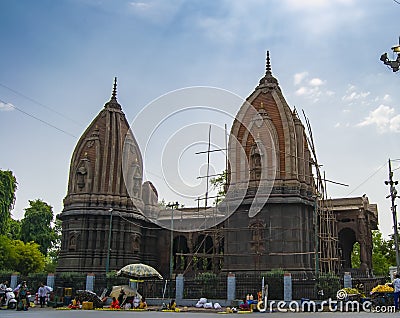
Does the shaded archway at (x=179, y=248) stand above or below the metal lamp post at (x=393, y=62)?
below

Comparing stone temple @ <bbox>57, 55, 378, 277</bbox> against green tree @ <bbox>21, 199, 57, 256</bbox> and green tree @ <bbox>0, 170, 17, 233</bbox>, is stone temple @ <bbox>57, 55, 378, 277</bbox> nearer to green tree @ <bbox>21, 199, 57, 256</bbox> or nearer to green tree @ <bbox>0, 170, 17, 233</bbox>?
green tree @ <bbox>0, 170, 17, 233</bbox>

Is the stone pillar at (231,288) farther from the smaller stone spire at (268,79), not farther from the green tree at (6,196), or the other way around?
the green tree at (6,196)

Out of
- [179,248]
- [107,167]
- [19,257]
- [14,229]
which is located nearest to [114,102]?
[107,167]

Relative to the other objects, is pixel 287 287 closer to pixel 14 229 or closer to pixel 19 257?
pixel 19 257

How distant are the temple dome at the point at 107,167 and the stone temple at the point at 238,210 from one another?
73 millimetres

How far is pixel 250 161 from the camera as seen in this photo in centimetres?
2980

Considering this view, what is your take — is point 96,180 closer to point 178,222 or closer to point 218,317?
point 178,222

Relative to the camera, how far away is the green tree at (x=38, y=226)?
165ft

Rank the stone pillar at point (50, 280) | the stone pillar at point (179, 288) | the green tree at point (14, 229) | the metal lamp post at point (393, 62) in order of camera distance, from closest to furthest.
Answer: the metal lamp post at point (393, 62)
the stone pillar at point (179, 288)
the stone pillar at point (50, 280)
the green tree at point (14, 229)

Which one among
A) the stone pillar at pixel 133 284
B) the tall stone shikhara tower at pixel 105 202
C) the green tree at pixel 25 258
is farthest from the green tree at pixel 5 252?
the stone pillar at pixel 133 284

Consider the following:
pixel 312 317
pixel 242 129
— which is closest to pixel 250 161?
pixel 242 129

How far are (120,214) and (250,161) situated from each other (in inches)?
422

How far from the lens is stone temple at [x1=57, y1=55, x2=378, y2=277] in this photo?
2769cm

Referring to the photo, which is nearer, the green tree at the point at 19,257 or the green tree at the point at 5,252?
the green tree at the point at 5,252
